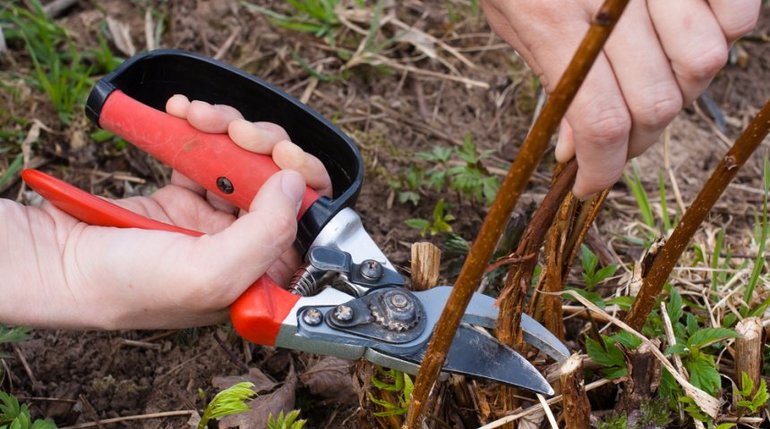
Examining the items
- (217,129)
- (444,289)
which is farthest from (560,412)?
(217,129)

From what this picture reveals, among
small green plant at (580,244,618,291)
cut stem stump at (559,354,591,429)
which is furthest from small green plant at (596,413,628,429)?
small green plant at (580,244,618,291)

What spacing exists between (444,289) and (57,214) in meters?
0.93

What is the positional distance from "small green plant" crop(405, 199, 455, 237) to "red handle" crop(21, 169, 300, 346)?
0.73m

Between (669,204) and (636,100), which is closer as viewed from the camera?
(636,100)

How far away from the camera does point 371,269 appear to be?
1967 mm

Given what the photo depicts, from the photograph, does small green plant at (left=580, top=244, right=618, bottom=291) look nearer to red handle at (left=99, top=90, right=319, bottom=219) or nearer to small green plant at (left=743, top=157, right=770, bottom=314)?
small green plant at (left=743, top=157, right=770, bottom=314)

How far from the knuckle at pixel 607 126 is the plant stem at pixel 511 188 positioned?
25 centimetres

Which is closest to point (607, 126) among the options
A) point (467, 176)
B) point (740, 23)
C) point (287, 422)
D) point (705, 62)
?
point (705, 62)

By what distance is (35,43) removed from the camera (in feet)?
10.4

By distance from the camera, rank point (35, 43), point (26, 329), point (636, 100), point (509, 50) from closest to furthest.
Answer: point (636, 100), point (26, 329), point (35, 43), point (509, 50)

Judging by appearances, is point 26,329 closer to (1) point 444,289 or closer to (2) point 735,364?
(1) point 444,289

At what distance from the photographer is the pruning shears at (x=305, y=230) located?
1.83 meters

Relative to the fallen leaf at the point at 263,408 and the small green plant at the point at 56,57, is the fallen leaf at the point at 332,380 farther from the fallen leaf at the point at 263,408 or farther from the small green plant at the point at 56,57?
the small green plant at the point at 56,57

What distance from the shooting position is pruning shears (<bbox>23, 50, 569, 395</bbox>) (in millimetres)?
1833
